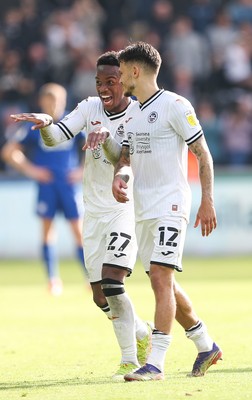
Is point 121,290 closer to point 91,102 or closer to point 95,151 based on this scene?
point 95,151

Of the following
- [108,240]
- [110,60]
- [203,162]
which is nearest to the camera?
[203,162]

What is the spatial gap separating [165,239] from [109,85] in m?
1.53

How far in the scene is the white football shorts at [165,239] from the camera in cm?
796

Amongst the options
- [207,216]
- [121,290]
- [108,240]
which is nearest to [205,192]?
[207,216]

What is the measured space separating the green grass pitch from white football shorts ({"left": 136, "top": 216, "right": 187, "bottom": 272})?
876 millimetres

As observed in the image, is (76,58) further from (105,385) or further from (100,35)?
(105,385)

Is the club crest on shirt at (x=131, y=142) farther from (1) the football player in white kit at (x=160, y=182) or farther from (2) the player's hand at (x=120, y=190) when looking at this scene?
(2) the player's hand at (x=120, y=190)

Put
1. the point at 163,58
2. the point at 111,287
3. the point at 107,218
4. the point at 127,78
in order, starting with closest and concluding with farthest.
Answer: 1. the point at 127,78
2. the point at 111,287
3. the point at 107,218
4. the point at 163,58

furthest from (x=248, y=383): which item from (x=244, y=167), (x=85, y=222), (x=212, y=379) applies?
(x=244, y=167)

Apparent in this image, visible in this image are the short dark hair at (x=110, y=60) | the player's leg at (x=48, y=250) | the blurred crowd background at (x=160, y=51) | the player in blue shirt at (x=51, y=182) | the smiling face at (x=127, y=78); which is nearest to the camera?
the smiling face at (x=127, y=78)

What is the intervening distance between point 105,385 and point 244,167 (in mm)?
15474

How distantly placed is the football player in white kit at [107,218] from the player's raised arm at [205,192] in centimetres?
85

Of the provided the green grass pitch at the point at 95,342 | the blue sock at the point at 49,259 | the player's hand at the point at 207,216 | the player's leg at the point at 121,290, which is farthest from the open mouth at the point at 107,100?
the blue sock at the point at 49,259

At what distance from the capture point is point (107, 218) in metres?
8.97
